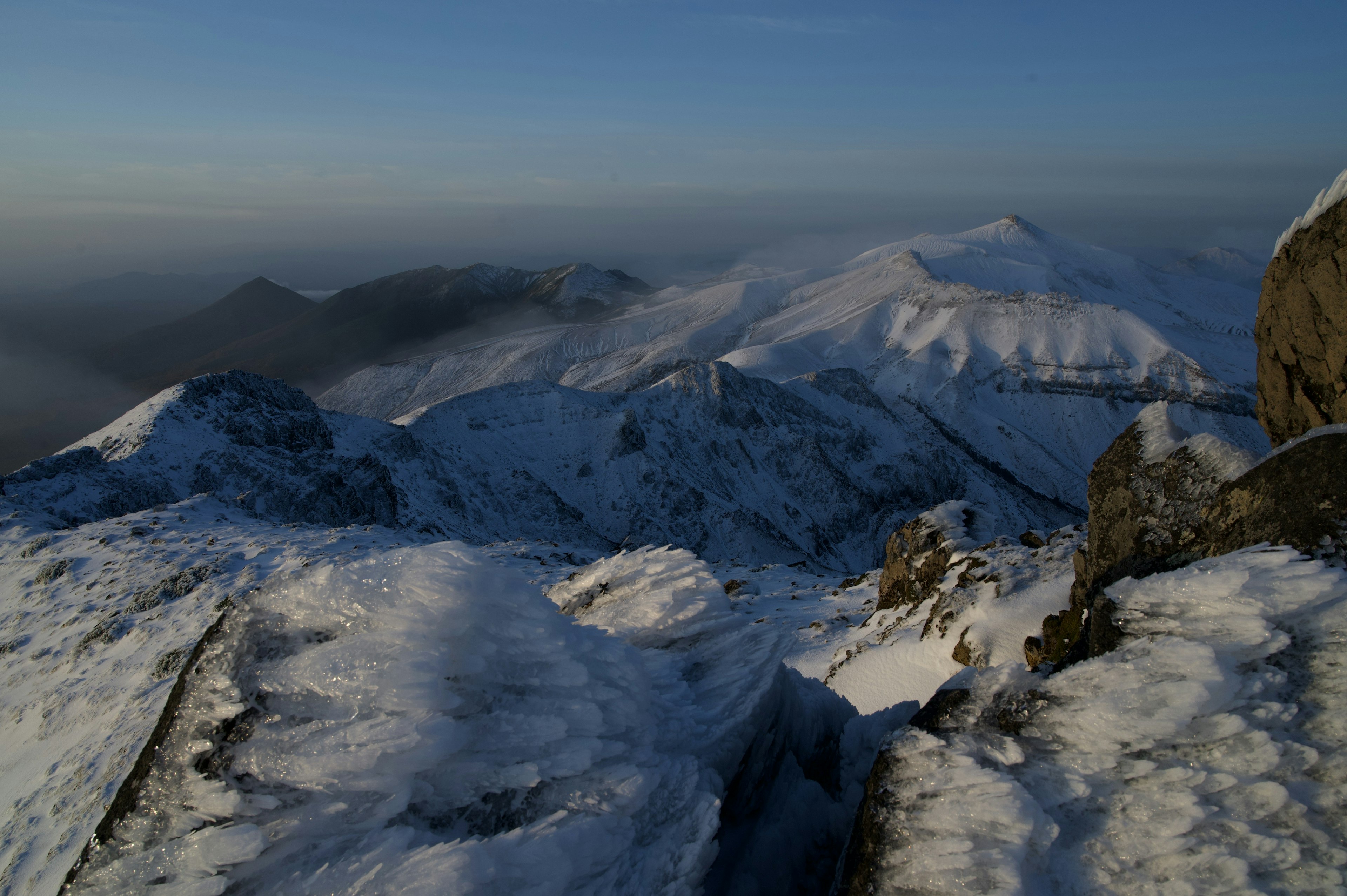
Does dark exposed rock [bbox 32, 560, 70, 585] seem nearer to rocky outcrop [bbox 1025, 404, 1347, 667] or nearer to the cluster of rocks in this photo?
the cluster of rocks

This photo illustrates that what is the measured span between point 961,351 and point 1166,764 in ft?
442

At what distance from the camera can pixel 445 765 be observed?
3936 millimetres

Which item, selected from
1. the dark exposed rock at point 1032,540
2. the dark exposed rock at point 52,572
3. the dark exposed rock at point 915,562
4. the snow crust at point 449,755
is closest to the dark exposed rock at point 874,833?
the snow crust at point 449,755

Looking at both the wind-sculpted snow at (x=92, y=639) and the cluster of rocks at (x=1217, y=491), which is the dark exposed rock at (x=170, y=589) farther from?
the cluster of rocks at (x=1217, y=491)

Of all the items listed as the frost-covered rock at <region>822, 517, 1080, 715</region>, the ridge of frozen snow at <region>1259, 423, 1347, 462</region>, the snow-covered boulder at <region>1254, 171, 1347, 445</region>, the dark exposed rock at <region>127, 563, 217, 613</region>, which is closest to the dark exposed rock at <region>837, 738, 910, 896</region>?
the ridge of frozen snow at <region>1259, 423, 1347, 462</region>

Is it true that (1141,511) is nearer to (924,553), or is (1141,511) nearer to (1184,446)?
(1184,446)

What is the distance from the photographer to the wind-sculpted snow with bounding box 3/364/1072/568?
36344 mm

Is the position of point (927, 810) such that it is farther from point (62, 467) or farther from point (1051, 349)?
point (1051, 349)

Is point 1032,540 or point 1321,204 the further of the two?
point 1032,540

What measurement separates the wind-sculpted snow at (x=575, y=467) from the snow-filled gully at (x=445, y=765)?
1709cm

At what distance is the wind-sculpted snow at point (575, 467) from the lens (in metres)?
36.3

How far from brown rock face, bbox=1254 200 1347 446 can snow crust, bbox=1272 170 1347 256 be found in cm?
7

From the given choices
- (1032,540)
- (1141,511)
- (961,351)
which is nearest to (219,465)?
(1032,540)

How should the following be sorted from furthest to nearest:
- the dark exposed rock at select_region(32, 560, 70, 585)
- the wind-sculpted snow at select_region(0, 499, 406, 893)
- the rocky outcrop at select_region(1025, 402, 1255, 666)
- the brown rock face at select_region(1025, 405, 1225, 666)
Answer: the dark exposed rock at select_region(32, 560, 70, 585)
the wind-sculpted snow at select_region(0, 499, 406, 893)
the rocky outcrop at select_region(1025, 402, 1255, 666)
the brown rock face at select_region(1025, 405, 1225, 666)
